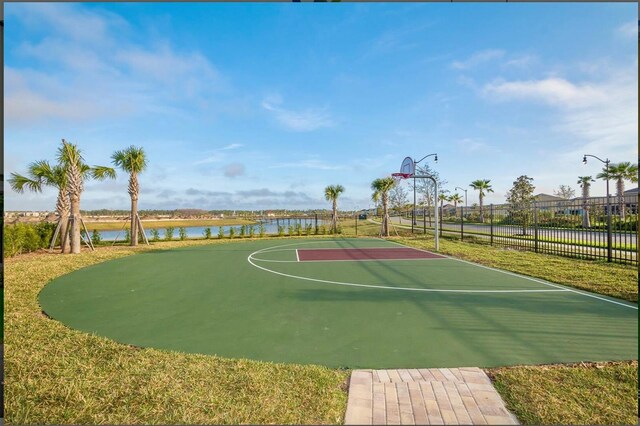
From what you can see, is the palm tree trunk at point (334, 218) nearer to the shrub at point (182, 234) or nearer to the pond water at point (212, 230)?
the pond water at point (212, 230)

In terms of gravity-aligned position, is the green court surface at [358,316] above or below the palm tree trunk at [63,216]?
below

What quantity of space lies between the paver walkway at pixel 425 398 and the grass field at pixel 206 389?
113 millimetres

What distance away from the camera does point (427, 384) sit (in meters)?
2.31

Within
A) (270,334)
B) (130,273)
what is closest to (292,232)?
(130,273)

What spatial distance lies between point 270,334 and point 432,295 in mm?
2884

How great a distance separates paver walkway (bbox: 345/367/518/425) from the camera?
193 centimetres

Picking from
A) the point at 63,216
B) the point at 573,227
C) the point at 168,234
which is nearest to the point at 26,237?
the point at 63,216

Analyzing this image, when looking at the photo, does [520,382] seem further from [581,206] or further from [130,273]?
[581,206]

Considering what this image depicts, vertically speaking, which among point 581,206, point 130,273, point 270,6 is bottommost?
point 130,273

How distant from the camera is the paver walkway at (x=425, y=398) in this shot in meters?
1.93

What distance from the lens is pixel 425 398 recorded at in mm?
2113

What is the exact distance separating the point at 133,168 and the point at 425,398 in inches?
614

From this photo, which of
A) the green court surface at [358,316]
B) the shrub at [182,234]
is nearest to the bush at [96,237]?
the shrub at [182,234]

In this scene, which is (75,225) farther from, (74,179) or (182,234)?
(182,234)
